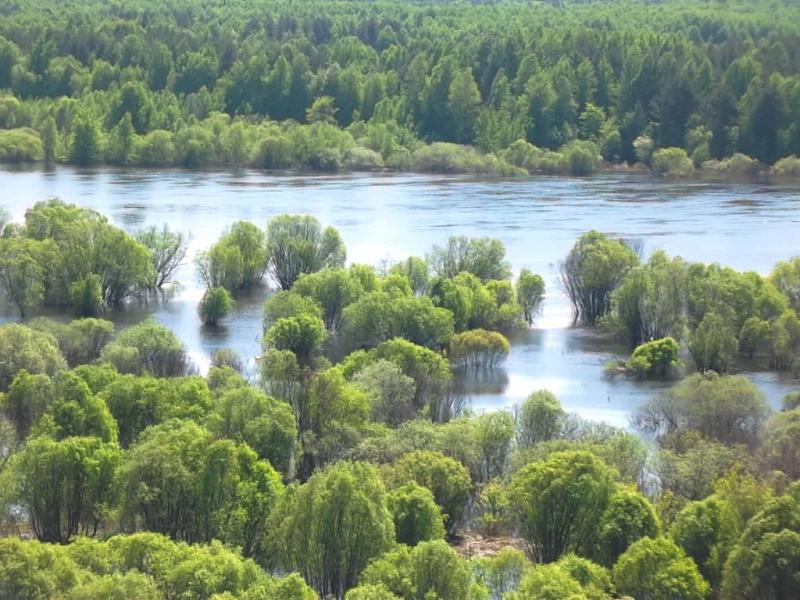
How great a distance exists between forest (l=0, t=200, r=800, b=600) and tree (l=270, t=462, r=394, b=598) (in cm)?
3

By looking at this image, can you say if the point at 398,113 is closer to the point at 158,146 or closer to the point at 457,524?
the point at 158,146

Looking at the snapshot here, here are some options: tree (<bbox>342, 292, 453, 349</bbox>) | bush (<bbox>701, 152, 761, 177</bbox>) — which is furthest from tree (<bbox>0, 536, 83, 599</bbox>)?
bush (<bbox>701, 152, 761, 177</bbox>)

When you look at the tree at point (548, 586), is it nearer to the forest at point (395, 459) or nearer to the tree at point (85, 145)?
the forest at point (395, 459)

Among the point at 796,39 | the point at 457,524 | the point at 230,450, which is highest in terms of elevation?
the point at 796,39

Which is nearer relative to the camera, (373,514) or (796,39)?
(373,514)

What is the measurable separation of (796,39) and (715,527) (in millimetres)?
82483

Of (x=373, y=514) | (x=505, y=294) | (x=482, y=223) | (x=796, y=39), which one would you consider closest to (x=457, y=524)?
(x=373, y=514)

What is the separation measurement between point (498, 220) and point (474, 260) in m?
14.8

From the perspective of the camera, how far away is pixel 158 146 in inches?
3462

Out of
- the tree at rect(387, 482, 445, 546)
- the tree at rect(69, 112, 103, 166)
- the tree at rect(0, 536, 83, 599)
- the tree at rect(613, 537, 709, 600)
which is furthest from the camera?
the tree at rect(69, 112, 103, 166)

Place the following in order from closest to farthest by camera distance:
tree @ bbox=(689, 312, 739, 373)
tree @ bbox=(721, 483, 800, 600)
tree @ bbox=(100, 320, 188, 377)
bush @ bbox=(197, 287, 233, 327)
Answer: tree @ bbox=(721, 483, 800, 600) < tree @ bbox=(100, 320, 188, 377) < tree @ bbox=(689, 312, 739, 373) < bush @ bbox=(197, 287, 233, 327)

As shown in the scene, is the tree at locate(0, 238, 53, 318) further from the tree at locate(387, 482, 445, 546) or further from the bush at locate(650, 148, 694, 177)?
the bush at locate(650, 148, 694, 177)

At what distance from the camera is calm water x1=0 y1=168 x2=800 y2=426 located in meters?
41.7

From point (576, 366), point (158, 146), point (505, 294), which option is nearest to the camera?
point (576, 366)
